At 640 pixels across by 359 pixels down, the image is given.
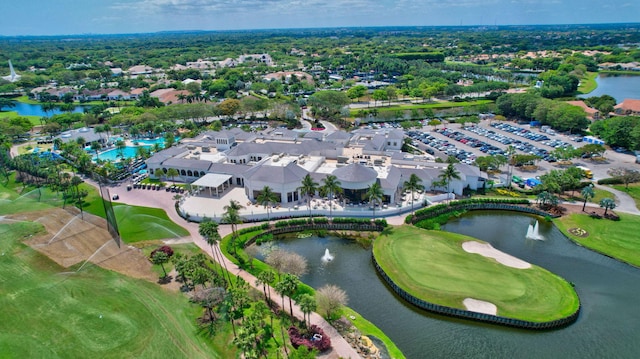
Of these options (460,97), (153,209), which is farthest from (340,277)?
(460,97)

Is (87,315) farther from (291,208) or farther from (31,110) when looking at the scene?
(31,110)

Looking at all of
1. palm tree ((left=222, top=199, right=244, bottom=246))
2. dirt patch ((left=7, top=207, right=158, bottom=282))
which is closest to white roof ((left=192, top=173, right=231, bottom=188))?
palm tree ((left=222, top=199, right=244, bottom=246))

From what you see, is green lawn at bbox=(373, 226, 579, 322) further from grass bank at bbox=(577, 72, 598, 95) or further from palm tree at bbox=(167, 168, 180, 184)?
grass bank at bbox=(577, 72, 598, 95)

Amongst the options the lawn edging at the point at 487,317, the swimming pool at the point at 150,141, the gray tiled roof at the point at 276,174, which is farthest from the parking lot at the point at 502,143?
the swimming pool at the point at 150,141

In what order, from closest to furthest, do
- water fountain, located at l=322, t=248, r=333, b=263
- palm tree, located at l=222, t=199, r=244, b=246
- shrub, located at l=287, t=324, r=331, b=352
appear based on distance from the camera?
shrub, located at l=287, t=324, r=331, b=352 < water fountain, located at l=322, t=248, r=333, b=263 < palm tree, located at l=222, t=199, r=244, b=246

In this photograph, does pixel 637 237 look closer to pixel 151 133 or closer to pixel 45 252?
pixel 45 252

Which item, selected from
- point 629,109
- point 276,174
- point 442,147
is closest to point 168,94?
point 276,174
